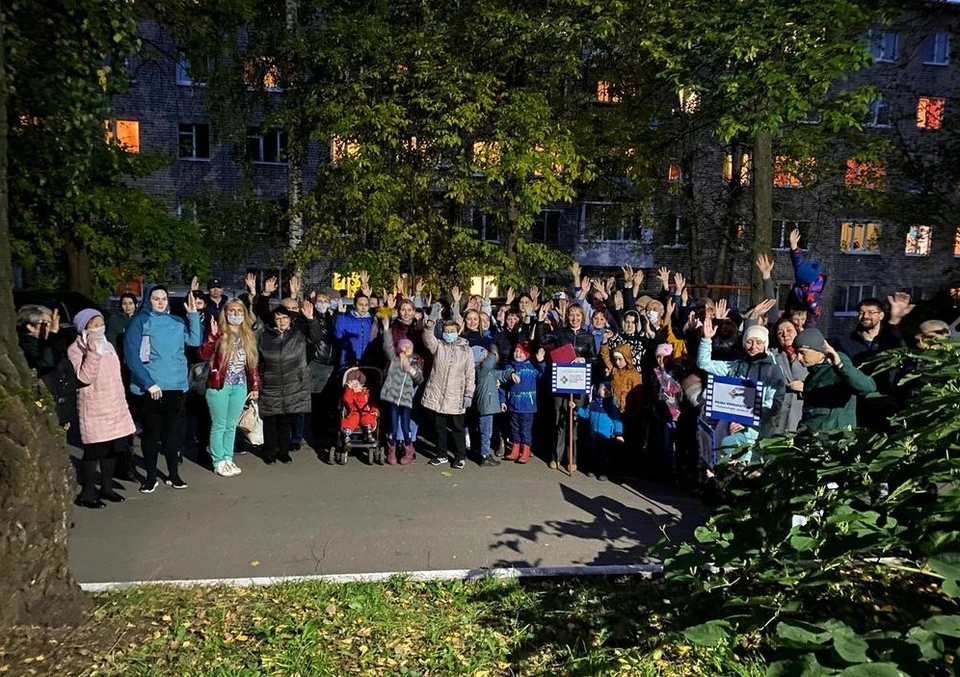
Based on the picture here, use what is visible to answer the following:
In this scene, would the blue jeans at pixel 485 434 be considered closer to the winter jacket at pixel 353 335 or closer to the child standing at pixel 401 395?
the child standing at pixel 401 395

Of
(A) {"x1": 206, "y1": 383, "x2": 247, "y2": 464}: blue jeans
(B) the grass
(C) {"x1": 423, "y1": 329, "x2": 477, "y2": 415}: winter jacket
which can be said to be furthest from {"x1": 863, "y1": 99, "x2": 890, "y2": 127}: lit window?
(B) the grass

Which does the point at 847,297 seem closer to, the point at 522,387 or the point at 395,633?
the point at 522,387

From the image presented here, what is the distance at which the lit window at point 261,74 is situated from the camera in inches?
749

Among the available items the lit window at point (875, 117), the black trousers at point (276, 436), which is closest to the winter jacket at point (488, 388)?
the black trousers at point (276, 436)

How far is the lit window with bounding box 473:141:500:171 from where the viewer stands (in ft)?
48.4

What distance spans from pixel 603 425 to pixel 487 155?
8407mm

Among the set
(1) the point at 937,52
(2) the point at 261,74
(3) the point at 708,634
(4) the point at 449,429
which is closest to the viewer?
(3) the point at 708,634

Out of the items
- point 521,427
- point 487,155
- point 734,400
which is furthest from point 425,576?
point 487,155

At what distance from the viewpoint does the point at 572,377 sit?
27.4 feet

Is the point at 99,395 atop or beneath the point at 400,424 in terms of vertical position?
atop

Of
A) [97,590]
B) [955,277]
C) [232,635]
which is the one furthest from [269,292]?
[955,277]

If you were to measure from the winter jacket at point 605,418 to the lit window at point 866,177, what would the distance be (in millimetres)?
15350

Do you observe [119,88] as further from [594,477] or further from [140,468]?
[594,477]

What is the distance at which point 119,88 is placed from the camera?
1008cm
